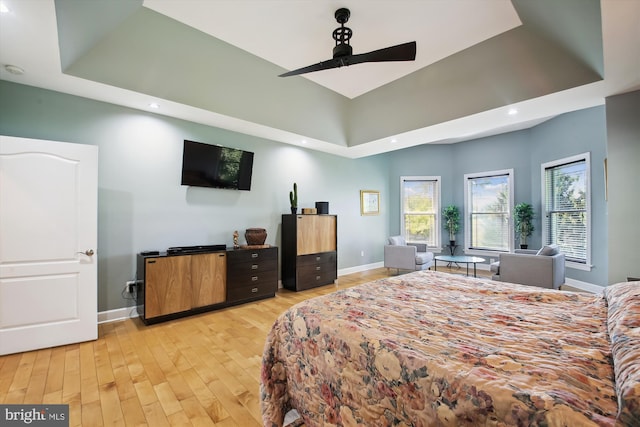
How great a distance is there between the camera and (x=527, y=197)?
19.3 ft

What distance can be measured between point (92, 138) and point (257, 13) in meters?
2.39

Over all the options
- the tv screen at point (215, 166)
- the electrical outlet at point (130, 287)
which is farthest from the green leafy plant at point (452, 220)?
the electrical outlet at point (130, 287)

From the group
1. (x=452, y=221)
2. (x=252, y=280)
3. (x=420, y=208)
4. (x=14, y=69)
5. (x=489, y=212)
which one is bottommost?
(x=252, y=280)

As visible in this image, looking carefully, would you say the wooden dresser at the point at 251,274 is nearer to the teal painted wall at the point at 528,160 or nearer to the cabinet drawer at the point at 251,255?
the cabinet drawer at the point at 251,255

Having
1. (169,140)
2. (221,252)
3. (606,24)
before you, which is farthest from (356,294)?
(169,140)

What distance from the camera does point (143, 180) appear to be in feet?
11.6

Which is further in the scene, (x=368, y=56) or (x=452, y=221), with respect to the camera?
(x=452, y=221)

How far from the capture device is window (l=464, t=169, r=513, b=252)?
6.22 metres

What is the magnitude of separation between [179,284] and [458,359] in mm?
3227

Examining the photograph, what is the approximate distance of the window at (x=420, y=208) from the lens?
7012 mm

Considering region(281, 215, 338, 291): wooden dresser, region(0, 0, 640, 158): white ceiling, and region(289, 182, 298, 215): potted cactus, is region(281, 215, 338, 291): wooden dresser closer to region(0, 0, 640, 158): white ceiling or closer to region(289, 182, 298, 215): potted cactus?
region(289, 182, 298, 215): potted cactus

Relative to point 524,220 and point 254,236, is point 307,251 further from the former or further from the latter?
point 524,220

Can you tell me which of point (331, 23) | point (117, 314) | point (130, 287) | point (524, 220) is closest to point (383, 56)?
point (331, 23)

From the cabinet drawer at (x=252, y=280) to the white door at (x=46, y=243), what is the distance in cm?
148
